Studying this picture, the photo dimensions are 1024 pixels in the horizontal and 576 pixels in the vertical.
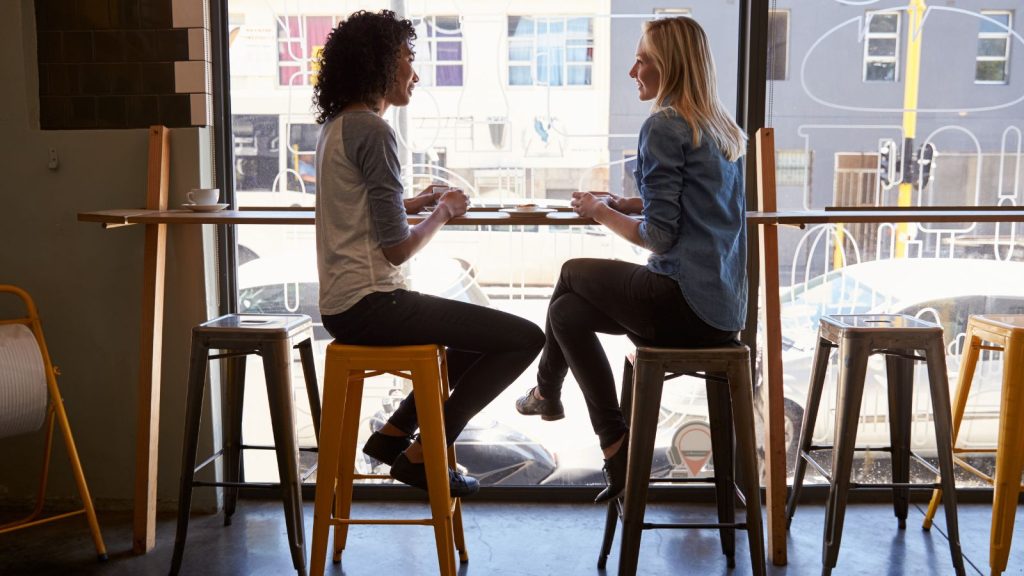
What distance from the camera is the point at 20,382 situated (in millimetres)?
2631

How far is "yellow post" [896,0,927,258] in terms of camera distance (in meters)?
2.96

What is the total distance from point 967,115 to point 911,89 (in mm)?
200

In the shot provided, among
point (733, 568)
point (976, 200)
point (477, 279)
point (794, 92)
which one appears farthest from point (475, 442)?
point (976, 200)

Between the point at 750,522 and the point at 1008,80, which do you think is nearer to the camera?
the point at 750,522

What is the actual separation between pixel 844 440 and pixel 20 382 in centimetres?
230

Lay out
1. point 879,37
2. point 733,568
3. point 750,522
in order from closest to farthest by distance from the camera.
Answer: point 750,522
point 733,568
point 879,37

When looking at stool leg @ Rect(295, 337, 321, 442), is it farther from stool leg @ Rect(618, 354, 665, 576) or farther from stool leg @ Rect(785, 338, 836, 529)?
stool leg @ Rect(785, 338, 836, 529)

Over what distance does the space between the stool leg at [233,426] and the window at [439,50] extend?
3.61 feet

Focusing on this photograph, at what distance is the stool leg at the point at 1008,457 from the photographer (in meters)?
2.52

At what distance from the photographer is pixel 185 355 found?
307 cm

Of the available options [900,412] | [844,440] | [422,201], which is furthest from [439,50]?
[900,412]

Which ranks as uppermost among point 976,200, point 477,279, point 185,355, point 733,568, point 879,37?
point 879,37

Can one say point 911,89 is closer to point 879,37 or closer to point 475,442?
point 879,37

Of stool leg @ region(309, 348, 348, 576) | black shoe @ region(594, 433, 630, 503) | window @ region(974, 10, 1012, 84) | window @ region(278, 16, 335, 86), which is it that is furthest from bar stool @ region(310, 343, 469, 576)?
window @ region(974, 10, 1012, 84)
